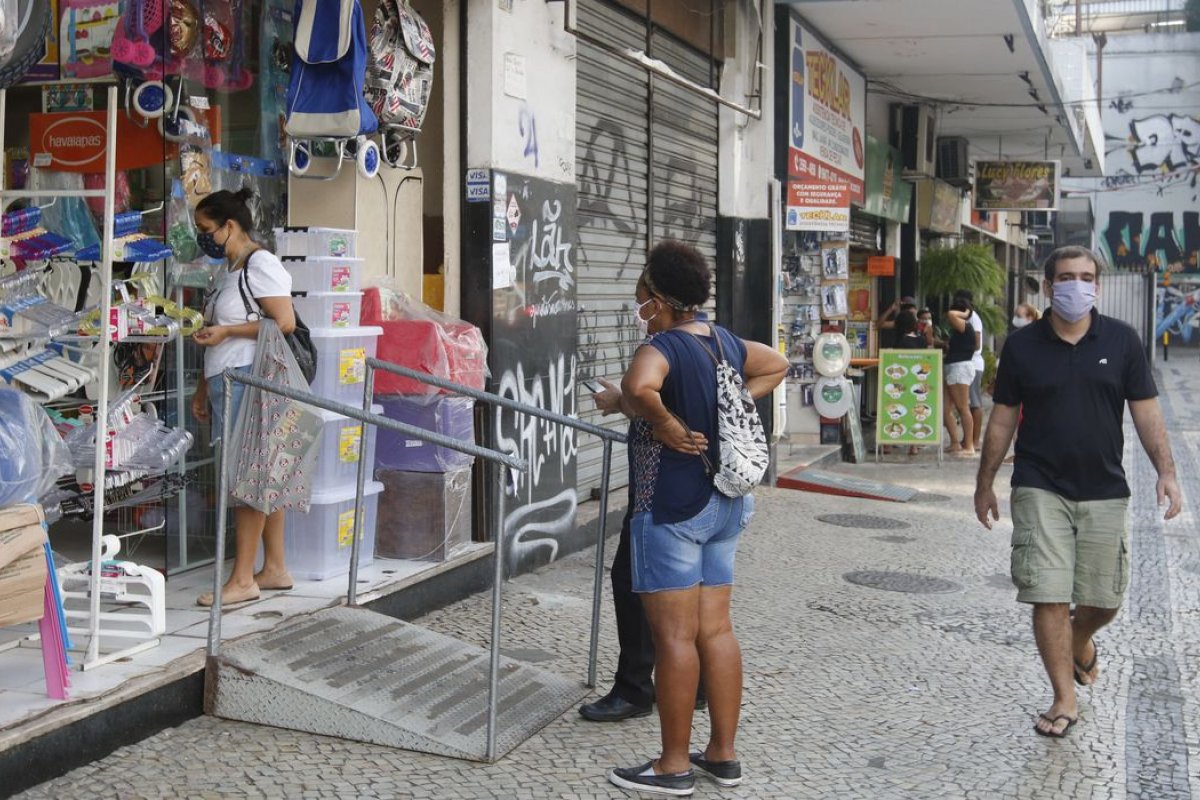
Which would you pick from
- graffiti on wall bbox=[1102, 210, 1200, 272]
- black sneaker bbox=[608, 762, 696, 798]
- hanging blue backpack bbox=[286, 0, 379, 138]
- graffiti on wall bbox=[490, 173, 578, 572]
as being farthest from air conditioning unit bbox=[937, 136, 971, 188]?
graffiti on wall bbox=[1102, 210, 1200, 272]

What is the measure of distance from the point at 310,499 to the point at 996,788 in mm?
3119

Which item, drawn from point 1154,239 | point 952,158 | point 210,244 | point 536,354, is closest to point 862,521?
point 536,354

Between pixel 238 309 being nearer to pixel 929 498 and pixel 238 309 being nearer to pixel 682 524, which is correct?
pixel 682 524

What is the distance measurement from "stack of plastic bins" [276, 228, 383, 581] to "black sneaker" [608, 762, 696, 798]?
7.26ft

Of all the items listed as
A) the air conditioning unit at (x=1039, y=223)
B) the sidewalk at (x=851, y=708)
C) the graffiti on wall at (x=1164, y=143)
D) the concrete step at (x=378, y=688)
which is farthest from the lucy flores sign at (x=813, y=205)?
the graffiti on wall at (x=1164, y=143)

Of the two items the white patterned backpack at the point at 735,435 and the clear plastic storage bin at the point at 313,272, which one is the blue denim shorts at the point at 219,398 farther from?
the white patterned backpack at the point at 735,435

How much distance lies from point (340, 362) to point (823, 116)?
895cm

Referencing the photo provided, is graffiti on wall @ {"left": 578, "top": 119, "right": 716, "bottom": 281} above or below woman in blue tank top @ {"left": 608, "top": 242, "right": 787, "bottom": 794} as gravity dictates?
above

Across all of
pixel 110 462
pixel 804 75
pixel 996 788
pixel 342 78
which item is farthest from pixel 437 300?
pixel 804 75

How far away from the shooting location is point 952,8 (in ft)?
40.9

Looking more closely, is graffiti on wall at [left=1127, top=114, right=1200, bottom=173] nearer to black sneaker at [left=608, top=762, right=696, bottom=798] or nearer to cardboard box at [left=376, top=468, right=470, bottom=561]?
cardboard box at [left=376, top=468, right=470, bottom=561]

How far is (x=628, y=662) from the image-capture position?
17.0 ft

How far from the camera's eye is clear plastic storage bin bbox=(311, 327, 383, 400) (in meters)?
6.23

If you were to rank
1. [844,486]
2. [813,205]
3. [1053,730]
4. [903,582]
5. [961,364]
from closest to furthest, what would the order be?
[1053,730], [903,582], [844,486], [813,205], [961,364]
